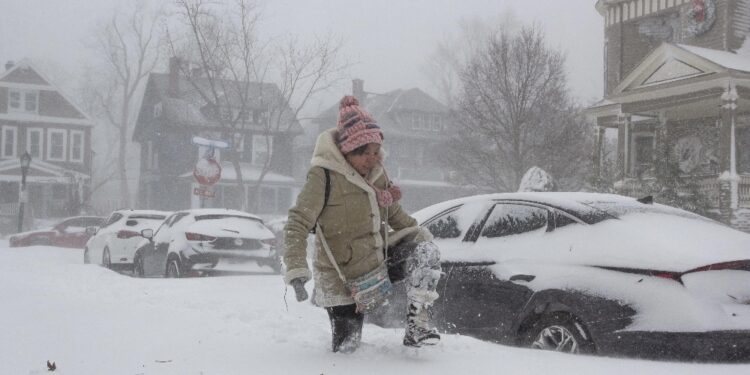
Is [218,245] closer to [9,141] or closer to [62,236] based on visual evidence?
[62,236]

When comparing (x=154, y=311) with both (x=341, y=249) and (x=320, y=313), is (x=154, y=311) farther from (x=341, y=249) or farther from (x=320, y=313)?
(x=341, y=249)

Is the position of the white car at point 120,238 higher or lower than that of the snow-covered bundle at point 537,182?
lower

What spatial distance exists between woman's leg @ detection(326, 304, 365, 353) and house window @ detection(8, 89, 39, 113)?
147ft

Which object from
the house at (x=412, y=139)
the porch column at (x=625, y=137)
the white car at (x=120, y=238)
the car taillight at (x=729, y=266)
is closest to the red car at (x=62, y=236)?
the white car at (x=120, y=238)

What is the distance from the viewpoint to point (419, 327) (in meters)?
3.88

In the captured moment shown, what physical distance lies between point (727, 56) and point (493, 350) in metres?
17.5

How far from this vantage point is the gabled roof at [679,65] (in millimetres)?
17531

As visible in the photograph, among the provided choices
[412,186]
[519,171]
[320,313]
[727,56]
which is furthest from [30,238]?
[412,186]

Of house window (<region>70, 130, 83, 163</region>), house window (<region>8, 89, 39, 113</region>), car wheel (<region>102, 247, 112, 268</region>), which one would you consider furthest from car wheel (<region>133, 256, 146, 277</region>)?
house window (<region>8, 89, 39, 113</region>)

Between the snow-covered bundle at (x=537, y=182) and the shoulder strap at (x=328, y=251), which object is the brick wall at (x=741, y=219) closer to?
the snow-covered bundle at (x=537, y=182)

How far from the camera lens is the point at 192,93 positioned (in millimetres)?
44625

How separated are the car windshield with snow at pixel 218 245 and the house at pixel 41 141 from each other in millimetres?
32802

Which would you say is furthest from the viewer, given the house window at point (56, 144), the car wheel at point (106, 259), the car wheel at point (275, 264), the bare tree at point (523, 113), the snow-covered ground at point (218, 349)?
the house window at point (56, 144)

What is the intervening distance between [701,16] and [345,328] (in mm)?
20613
